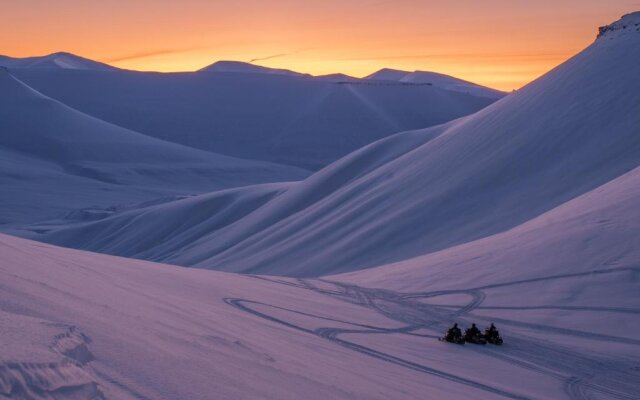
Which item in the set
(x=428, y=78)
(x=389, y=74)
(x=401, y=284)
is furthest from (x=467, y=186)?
(x=389, y=74)

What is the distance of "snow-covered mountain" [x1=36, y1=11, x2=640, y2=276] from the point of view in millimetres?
21672

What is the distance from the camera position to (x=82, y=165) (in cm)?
7194

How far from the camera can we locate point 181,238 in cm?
3612

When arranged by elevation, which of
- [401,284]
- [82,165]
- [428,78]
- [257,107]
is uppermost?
[428,78]

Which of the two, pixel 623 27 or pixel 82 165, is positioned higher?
pixel 623 27

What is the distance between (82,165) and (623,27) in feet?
167

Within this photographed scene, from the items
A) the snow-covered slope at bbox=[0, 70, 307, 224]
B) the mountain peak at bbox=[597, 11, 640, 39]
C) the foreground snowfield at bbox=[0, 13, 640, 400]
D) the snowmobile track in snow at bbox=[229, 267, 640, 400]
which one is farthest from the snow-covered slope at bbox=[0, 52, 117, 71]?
the snowmobile track in snow at bbox=[229, 267, 640, 400]

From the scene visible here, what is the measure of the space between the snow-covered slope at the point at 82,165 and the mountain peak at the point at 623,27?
33183 millimetres

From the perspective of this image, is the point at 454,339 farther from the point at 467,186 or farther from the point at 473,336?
the point at 467,186

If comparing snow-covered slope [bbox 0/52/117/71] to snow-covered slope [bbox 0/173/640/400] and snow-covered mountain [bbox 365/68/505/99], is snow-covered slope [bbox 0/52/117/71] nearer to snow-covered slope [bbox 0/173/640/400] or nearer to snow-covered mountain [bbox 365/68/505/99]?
snow-covered mountain [bbox 365/68/505/99]

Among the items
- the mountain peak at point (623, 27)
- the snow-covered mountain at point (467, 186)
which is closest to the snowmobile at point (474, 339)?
the snow-covered mountain at point (467, 186)

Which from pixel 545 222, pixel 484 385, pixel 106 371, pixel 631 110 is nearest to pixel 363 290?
pixel 545 222

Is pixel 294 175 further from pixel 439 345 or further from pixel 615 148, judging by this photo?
pixel 439 345

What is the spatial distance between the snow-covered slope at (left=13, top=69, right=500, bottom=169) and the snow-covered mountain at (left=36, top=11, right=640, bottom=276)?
6222 centimetres
